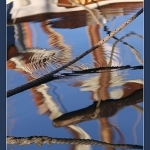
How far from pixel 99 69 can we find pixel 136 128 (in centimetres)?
60

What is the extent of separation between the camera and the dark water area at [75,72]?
3445mm

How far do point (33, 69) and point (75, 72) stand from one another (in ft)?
1.20

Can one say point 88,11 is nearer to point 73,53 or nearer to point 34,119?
point 73,53

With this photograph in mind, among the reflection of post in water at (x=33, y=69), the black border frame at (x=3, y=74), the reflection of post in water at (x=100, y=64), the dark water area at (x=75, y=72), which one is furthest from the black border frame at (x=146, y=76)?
the black border frame at (x=3, y=74)

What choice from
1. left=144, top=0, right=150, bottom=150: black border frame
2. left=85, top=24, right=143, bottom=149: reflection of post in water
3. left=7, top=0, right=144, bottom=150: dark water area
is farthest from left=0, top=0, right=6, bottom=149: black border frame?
left=144, top=0, right=150, bottom=150: black border frame

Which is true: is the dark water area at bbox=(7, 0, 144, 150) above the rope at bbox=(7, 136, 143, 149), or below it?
above

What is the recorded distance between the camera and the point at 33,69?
3494 millimetres

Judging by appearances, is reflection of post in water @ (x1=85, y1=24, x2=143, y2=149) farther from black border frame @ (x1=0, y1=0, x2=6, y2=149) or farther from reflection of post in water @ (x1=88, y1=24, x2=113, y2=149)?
black border frame @ (x1=0, y1=0, x2=6, y2=149)

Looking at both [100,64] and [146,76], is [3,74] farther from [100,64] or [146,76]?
[146,76]

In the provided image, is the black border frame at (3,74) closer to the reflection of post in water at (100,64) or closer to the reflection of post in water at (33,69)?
the reflection of post in water at (33,69)

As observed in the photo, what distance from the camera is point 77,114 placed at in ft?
11.4

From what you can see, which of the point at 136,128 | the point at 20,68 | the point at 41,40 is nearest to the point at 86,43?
the point at 41,40

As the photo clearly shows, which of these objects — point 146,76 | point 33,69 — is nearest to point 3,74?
point 33,69

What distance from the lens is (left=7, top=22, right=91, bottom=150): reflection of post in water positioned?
136 inches
